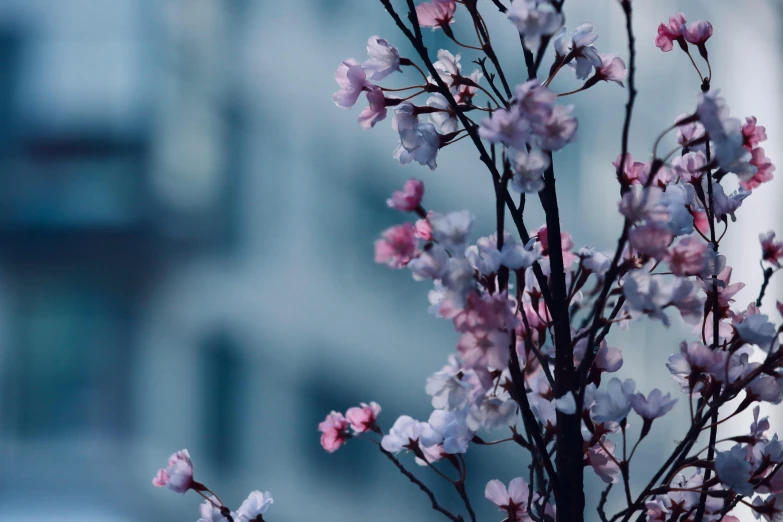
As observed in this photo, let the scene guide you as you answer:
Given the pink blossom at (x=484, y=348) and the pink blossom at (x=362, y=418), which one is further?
the pink blossom at (x=362, y=418)

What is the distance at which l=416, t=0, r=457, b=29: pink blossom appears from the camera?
66 centimetres

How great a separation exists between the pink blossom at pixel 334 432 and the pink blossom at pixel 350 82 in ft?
1.07

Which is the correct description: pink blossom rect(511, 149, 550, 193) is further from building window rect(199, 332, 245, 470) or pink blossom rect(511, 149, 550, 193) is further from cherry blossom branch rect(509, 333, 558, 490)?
building window rect(199, 332, 245, 470)

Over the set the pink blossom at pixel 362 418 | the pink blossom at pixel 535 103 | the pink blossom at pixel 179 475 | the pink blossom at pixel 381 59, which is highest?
the pink blossom at pixel 381 59

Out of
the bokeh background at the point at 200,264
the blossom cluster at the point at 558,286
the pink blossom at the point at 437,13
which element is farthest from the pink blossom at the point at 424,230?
the bokeh background at the point at 200,264

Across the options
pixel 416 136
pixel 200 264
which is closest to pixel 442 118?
pixel 416 136

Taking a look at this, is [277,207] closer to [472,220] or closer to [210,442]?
[210,442]

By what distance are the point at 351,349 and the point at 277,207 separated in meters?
0.29

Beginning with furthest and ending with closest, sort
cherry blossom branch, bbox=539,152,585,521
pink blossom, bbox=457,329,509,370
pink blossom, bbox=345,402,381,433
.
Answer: pink blossom, bbox=345,402,381,433 → cherry blossom branch, bbox=539,152,585,521 → pink blossom, bbox=457,329,509,370

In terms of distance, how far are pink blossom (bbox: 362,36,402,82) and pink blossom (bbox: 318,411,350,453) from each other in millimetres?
356

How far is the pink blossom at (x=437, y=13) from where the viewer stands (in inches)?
26.0

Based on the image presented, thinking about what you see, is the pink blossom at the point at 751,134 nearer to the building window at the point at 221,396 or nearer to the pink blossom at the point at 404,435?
the pink blossom at the point at 404,435

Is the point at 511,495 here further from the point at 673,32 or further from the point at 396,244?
the point at 673,32

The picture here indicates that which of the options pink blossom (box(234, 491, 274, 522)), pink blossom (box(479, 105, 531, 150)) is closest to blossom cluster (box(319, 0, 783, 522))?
pink blossom (box(479, 105, 531, 150))
